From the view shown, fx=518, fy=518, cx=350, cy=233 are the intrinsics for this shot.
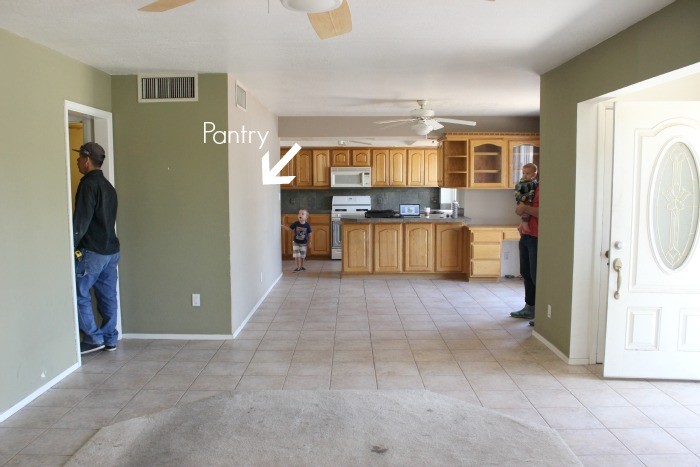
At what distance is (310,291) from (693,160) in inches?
175

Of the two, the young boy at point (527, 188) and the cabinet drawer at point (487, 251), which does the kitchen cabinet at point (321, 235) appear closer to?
the cabinet drawer at point (487, 251)

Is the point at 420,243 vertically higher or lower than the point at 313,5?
lower

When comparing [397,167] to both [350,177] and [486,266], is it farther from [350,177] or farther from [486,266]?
[486,266]

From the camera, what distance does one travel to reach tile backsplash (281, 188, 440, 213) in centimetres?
1015

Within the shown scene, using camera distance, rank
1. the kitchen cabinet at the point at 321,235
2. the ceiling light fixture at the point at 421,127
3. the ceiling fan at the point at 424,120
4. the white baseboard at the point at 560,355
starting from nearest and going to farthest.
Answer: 1. the white baseboard at the point at 560,355
2. the ceiling fan at the point at 424,120
3. the ceiling light fixture at the point at 421,127
4. the kitchen cabinet at the point at 321,235

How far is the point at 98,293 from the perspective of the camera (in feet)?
13.7

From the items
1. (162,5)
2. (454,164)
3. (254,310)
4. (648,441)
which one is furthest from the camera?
(454,164)

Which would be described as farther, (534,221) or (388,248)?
(388,248)

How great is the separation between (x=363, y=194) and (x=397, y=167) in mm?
862

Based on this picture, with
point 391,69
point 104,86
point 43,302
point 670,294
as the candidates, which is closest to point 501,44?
point 391,69

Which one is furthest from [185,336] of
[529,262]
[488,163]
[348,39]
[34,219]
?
[488,163]

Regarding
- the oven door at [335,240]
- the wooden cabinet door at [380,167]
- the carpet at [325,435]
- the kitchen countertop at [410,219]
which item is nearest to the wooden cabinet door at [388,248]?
the kitchen countertop at [410,219]

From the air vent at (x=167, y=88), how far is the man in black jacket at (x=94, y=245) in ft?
2.21

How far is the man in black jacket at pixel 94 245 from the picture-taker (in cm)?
390
